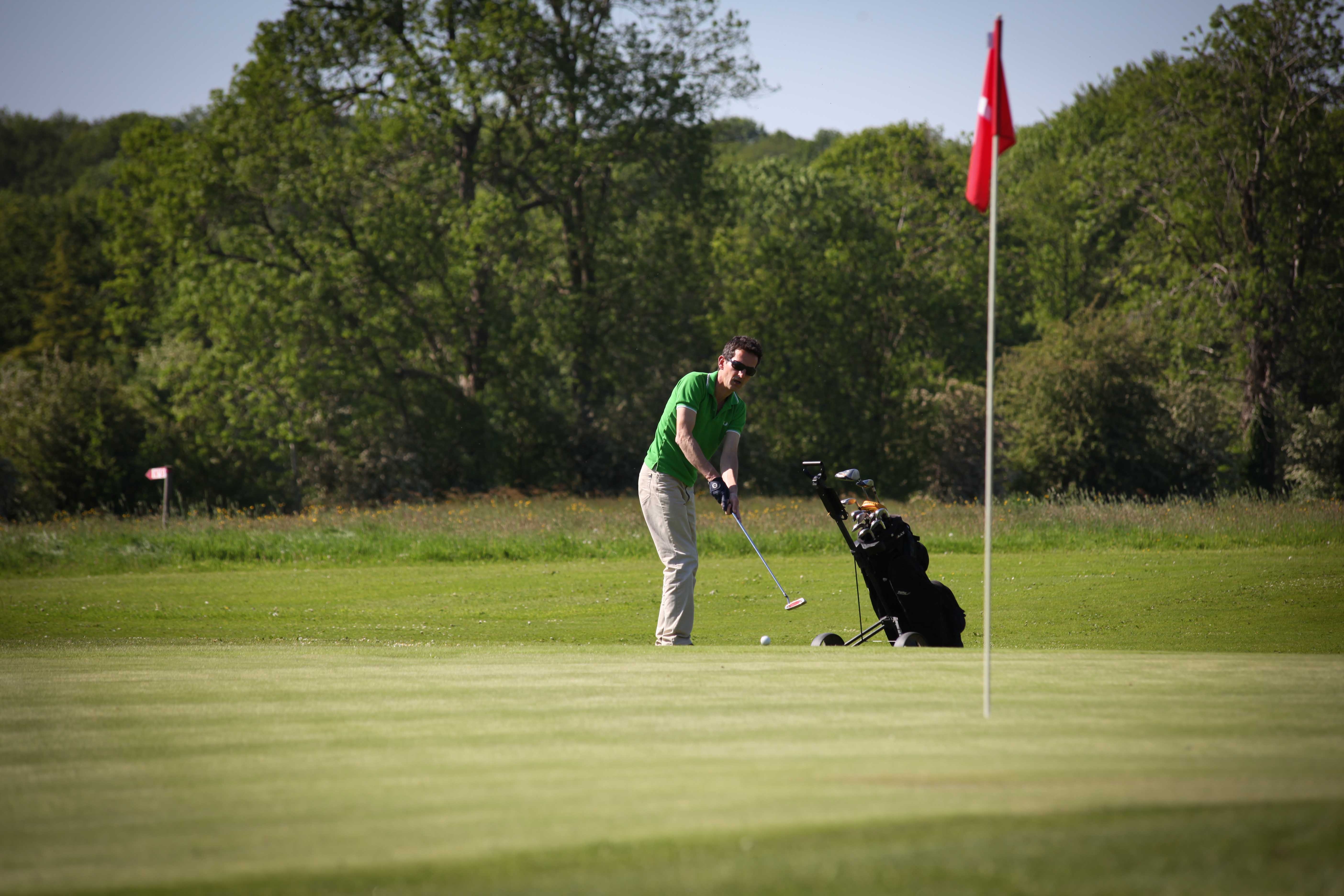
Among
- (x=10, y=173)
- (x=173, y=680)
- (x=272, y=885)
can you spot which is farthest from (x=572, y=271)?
(x=10, y=173)

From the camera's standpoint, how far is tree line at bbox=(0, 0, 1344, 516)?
33750mm

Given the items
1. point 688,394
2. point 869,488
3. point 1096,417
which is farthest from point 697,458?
point 1096,417

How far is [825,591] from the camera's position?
14.5 m

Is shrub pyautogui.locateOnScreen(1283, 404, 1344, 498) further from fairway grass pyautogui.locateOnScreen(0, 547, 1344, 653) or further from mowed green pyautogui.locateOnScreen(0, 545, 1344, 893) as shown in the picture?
mowed green pyautogui.locateOnScreen(0, 545, 1344, 893)

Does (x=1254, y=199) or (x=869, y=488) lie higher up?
(x=1254, y=199)

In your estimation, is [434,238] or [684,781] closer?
[684,781]

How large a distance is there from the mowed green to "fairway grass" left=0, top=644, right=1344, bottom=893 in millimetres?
14

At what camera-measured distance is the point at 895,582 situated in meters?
9.01

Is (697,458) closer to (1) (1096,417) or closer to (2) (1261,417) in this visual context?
(1) (1096,417)

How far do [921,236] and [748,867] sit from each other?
48219mm

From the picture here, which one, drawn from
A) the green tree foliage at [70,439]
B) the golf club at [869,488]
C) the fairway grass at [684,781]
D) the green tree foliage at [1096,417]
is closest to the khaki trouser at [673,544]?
the golf club at [869,488]

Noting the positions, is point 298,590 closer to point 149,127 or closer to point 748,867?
point 748,867

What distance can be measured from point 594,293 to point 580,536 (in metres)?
17.7

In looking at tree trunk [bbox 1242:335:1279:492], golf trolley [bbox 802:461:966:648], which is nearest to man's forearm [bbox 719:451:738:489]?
golf trolley [bbox 802:461:966:648]
